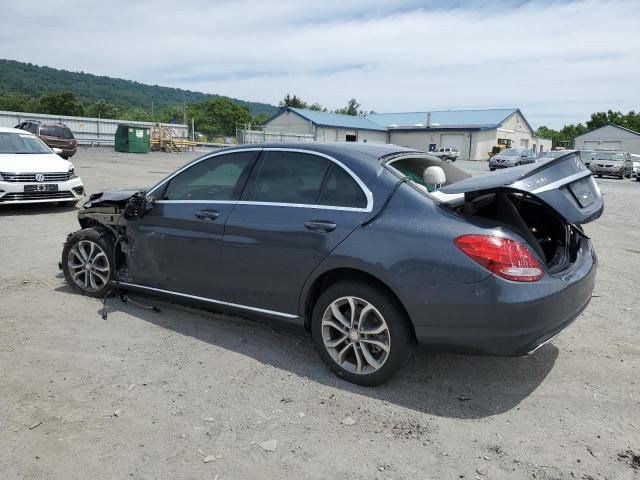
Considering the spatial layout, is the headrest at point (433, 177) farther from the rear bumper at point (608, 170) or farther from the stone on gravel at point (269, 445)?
the rear bumper at point (608, 170)

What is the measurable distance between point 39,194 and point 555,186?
376 inches

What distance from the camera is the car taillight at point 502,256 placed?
304cm

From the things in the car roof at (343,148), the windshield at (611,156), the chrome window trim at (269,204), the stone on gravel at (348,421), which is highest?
the windshield at (611,156)

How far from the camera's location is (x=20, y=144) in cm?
1089

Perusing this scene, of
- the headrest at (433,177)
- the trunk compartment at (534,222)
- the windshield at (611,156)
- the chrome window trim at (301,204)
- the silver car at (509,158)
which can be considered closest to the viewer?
the trunk compartment at (534,222)

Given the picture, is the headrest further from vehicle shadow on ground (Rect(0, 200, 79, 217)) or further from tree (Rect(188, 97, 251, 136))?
tree (Rect(188, 97, 251, 136))

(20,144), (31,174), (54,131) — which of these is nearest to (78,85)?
(54,131)

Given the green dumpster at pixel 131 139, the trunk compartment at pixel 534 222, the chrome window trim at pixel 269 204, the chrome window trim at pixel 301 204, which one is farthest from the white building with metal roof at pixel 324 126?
the trunk compartment at pixel 534 222

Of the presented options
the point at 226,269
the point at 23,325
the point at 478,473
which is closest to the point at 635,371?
the point at 478,473

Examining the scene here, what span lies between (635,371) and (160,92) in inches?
7282

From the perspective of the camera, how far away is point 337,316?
11.7 feet

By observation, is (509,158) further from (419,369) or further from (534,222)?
(419,369)

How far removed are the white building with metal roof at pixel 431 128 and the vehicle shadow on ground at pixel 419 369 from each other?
49.3 metres

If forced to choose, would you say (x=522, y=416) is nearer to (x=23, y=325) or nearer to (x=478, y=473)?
(x=478, y=473)
